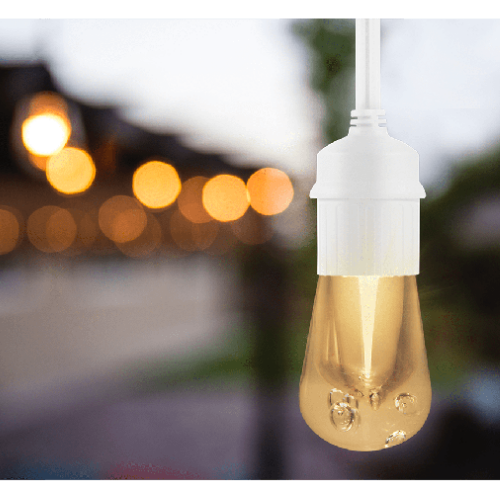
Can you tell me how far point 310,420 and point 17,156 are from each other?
382 cm

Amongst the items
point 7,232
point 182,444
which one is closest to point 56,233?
point 182,444

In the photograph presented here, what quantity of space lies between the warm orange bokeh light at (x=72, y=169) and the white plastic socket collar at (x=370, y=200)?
10.8 ft

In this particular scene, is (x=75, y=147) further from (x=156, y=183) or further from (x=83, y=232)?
(x=83, y=232)

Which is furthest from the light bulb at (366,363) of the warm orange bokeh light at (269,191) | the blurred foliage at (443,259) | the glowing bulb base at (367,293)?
the warm orange bokeh light at (269,191)

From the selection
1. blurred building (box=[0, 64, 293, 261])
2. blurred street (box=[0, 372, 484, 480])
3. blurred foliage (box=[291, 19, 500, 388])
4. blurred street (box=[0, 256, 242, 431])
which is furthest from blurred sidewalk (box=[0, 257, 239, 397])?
blurred foliage (box=[291, 19, 500, 388])

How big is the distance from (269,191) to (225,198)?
92 centimetres

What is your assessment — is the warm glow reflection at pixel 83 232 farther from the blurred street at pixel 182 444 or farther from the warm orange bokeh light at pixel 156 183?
the blurred street at pixel 182 444

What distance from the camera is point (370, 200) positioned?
333mm

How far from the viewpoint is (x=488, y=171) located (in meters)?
1.37

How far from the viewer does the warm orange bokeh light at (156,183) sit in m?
4.41

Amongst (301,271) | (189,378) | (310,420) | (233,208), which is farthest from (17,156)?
(310,420)

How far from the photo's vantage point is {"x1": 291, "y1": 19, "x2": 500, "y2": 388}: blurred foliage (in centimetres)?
136

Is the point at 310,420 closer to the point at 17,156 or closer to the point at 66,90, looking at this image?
the point at 66,90

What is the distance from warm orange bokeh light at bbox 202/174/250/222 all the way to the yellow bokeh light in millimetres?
937
